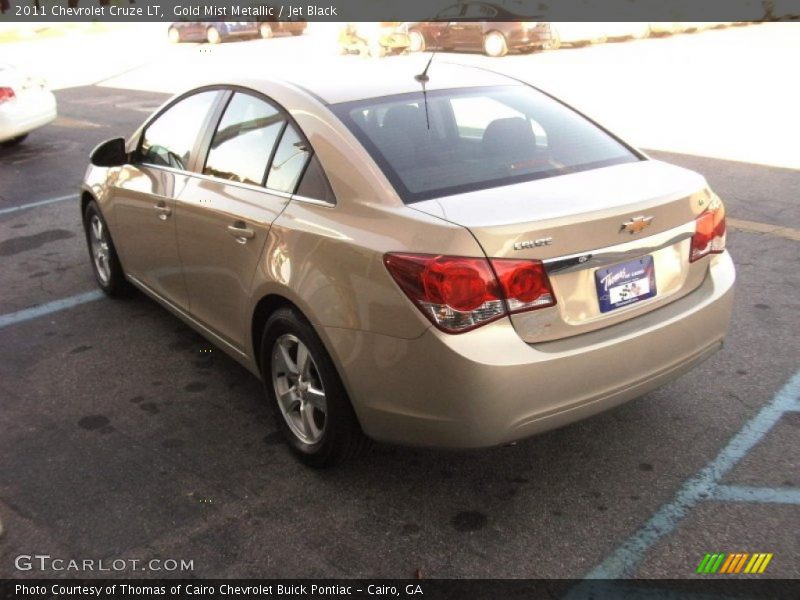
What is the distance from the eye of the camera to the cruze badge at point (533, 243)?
2.84 m

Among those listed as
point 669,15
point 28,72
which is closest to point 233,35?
point 669,15

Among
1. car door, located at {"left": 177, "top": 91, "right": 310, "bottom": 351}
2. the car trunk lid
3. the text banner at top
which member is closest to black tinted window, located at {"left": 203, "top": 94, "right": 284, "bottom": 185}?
car door, located at {"left": 177, "top": 91, "right": 310, "bottom": 351}

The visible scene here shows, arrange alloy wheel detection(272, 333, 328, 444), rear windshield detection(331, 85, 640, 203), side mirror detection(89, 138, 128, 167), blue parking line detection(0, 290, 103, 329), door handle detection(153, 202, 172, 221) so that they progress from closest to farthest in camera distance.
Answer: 1. rear windshield detection(331, 85, 640, 203)
2. alloy wheel detection(272, 333, 328, 444)
3. door handle detection(153, 202, 172, 221)
4. side mirror detection(89, 138, 128, 167)
5. blue parking line detection(0, 290, 103, 329)

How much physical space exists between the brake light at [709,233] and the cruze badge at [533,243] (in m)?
0.80

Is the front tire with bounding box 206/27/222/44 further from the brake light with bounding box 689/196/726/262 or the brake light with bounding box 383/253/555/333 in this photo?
the brake light with bounding box 383/253/555/333

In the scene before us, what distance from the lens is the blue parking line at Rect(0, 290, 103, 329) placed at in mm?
5434

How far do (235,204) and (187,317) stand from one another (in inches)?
38.2

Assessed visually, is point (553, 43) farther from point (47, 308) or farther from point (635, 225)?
point (635, 225)

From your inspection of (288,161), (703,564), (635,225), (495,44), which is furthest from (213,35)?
(703,564)

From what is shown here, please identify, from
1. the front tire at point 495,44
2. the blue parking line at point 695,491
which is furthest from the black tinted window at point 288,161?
the front tire at point 495,44

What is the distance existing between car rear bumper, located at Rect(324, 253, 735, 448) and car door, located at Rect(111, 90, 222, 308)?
64.4 inches

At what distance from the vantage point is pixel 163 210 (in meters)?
4.41

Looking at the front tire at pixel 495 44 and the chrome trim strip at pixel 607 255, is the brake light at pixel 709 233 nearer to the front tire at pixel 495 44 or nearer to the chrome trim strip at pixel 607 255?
the chrome trim strip at pixel 607 255

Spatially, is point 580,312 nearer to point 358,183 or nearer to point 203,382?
point 358,183
